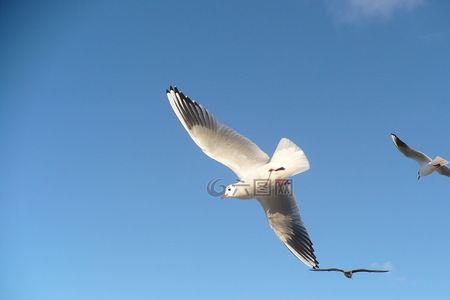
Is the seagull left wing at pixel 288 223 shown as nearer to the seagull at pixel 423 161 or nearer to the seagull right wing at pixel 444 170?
the seagull at pixel 423 161

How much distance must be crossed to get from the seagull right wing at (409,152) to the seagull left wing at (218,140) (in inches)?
155

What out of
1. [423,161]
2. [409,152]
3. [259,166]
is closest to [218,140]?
[259,166]

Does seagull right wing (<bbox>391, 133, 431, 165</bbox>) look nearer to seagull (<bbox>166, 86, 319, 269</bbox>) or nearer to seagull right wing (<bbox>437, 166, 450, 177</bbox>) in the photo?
seagull right wing (<bbox>437, 166, 450, 177</bbox>)

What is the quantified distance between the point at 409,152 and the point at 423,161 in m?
0.33

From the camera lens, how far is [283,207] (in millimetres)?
9523

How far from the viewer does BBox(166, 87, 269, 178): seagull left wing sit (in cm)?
902

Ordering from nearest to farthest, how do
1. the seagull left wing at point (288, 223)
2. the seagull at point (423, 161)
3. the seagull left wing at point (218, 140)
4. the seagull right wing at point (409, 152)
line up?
the seagull left wing at point (218, 140), the seagull left wing at point (288, 223), the seagull at point (423, 161), the seagull right wing at point (409, 152)

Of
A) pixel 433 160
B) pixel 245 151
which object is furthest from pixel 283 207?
pixel 433 160

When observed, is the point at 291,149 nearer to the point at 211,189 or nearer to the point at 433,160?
the point at 211,189

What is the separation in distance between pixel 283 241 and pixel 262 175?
136 cm

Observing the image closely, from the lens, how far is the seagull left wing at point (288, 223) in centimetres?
945

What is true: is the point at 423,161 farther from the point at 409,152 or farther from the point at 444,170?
the point at 444,170

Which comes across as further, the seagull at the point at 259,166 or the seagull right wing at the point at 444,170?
the seagull right wing at the point at 444,170

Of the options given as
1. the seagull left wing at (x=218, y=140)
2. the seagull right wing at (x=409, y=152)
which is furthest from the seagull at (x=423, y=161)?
the seagull left wing at (x=218, y=140)
